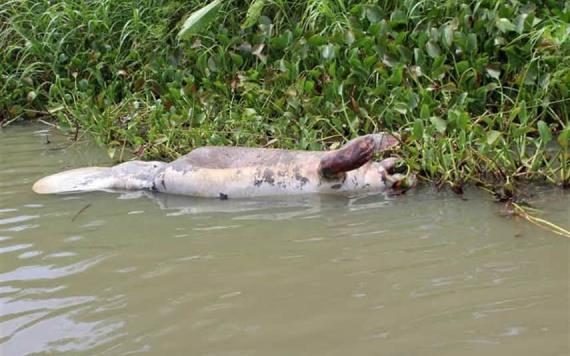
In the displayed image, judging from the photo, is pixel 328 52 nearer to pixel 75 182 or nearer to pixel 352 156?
pixel 352 156

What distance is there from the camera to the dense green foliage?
3.51 meters

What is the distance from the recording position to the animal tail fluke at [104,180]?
12.3 ft

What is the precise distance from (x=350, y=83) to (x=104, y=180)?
1.45 m

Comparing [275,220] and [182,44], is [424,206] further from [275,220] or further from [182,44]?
[182,44]

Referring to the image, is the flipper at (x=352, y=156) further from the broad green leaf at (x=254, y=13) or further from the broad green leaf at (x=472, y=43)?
the broad green leaf at (x=254, y=13)

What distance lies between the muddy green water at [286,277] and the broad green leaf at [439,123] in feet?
1.17

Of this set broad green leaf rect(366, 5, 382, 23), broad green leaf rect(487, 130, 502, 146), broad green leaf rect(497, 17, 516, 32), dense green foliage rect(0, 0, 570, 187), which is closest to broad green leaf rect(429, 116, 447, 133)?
dense green foliage rect(0, 0, 570, 187)

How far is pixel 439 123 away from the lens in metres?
3.53

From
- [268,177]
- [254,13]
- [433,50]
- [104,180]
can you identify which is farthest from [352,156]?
[254,13]

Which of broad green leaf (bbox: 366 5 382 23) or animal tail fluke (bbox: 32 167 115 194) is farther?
broad green leaf (bbox: 366 5 382 23)

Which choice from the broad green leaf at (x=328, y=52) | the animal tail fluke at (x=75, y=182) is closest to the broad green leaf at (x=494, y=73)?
the broad green leaf at (x=328, y=52)

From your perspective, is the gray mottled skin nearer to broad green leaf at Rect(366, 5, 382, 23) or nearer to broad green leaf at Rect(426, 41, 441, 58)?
broad green leaf at Rect(426, 41, 441, 58)

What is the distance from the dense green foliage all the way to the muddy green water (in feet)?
1.39

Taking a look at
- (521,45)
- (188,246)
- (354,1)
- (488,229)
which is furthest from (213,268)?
(354,1)
